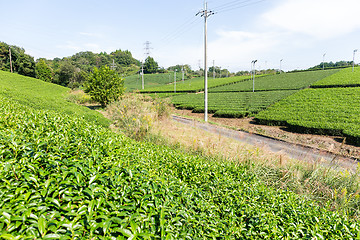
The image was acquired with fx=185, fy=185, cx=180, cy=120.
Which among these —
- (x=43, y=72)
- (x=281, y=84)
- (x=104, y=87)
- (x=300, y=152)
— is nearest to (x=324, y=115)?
(x=300, y=152)

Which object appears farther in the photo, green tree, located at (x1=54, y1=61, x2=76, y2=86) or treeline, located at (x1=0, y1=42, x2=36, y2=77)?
green tree, located at (x1=54, y1=61, x2=76, y2=86)

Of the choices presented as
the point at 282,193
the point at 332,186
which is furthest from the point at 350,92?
the point at 282,193

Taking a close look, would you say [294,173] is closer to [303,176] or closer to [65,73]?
[303,176]

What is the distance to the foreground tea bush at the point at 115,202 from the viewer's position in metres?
1.48

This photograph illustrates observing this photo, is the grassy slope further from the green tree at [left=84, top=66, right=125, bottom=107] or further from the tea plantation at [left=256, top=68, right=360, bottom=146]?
the tea plantation at [left=256, top=68, right=360, bottom=146]

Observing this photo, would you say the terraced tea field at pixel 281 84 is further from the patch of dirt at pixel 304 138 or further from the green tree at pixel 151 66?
the green tree at pixel 151 66

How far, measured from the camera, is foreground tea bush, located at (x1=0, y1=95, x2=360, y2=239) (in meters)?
1.48

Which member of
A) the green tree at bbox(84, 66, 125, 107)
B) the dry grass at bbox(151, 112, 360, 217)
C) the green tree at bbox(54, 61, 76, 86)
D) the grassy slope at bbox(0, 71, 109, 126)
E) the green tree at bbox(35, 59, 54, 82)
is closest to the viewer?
the dry grass at bbox(151, 112, 360, 217)

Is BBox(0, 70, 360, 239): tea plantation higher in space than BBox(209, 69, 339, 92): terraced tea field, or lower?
lower

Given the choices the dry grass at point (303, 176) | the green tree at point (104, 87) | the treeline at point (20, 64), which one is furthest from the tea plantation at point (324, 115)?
the treeline at point (20, 64)

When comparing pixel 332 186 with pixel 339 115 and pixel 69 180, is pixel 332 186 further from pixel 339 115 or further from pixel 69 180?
pixel 339 115

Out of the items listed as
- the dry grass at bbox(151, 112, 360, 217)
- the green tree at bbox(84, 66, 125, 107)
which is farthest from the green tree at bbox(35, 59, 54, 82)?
the dry grass at bbox(151, 112, 360, 217)

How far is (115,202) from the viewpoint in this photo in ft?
5.93

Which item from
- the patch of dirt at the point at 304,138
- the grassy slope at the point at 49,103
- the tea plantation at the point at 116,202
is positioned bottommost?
the patch of dirt at the point at 304,138
